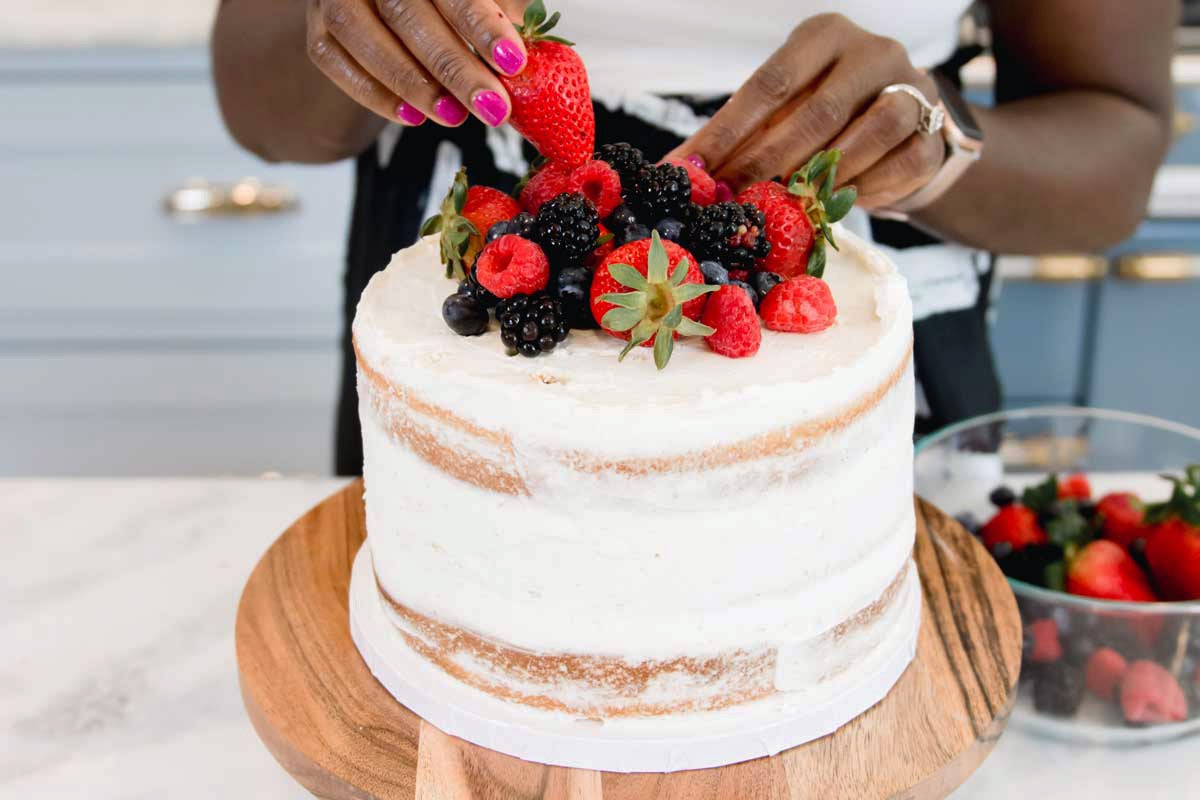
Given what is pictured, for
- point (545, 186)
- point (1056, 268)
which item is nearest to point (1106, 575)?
point (545, 186)

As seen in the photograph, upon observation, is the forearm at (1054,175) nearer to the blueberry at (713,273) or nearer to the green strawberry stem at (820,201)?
the green strawberry stem at (820,201)

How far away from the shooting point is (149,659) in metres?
1.24

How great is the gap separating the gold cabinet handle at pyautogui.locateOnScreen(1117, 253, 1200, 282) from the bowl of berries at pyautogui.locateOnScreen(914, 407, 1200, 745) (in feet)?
3.63

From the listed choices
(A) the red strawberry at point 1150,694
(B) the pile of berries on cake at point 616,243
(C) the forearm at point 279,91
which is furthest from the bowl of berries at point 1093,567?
(C) the forearm at point 279,91

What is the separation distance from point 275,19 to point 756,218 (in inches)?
32.9

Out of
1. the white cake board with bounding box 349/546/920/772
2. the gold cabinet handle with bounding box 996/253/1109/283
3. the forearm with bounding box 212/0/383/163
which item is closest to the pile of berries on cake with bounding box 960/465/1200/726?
the white cake board with bounding box 349/546/920/772

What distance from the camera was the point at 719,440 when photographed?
851 millimetres

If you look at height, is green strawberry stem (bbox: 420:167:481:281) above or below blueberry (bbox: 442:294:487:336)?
above

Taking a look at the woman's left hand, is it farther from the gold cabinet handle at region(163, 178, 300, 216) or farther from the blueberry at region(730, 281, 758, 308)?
the gold cabinet handle at region(163, 178, 300, 216)

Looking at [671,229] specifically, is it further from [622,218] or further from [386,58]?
[386,58]

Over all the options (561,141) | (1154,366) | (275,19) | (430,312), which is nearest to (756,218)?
(561,141)

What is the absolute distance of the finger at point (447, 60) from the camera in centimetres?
92

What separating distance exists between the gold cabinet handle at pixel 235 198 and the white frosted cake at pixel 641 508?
1.64 m

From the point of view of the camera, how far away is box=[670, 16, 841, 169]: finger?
1.15m
